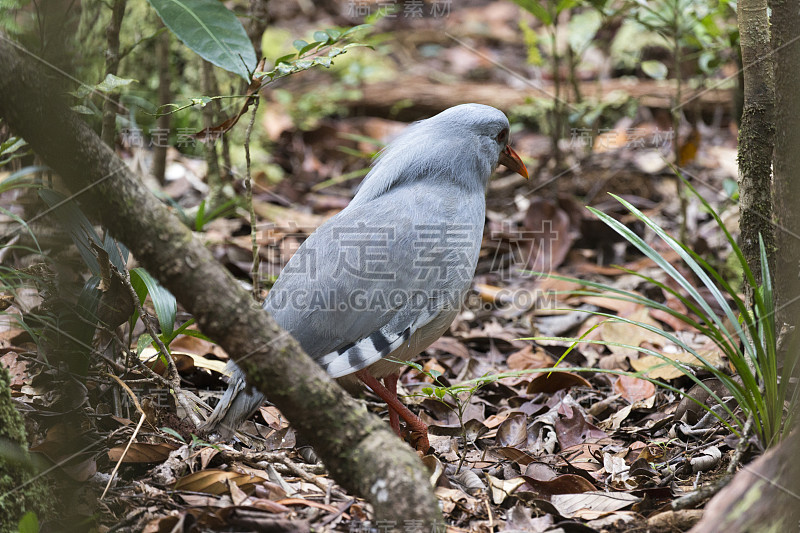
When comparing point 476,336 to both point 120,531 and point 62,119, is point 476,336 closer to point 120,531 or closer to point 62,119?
point 120,531

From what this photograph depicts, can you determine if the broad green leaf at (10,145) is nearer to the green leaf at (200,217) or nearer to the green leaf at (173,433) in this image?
the green leaf at (200,217)

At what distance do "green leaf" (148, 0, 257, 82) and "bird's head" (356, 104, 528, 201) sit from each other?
2.92 feet

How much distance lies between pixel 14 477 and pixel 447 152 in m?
2.53

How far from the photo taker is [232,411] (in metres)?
3.04

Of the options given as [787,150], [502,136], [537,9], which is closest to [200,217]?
[502,136]

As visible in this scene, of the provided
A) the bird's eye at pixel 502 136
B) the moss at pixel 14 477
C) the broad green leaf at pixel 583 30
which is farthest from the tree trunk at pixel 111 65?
the broad green leaf at pixel 583 30

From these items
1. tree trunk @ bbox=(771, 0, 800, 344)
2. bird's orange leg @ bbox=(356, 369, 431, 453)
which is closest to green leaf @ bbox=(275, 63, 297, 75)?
bird's orange leg @ bbox=(356, 369, 431, 453)

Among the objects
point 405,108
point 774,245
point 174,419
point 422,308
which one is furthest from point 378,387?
point 405,108

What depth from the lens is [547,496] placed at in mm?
2891

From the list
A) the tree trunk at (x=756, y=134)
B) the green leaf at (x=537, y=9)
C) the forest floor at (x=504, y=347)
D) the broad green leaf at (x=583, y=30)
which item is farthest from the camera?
the broad green leaf at (x=583, y=30)

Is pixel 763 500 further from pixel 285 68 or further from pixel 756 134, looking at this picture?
pixel 285 68

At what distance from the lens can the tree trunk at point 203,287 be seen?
2020 mm

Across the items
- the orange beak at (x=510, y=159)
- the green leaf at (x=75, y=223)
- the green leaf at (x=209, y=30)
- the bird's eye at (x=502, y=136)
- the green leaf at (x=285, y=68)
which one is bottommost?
the green leaf at (x=75, y=223)

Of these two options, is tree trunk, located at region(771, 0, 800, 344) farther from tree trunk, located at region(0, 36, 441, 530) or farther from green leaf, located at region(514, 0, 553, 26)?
green leaf, located at region(514, 0, 553, 26)
